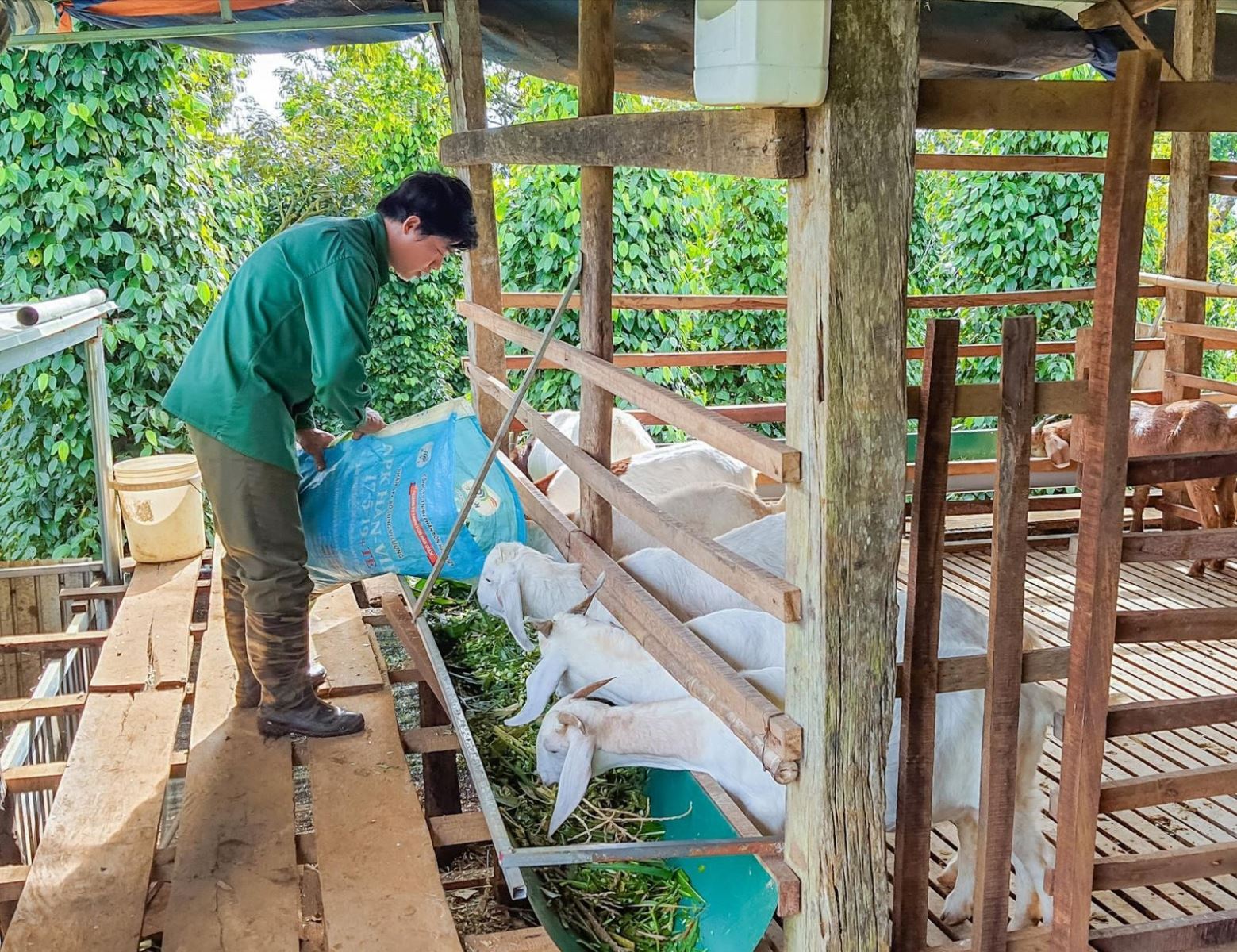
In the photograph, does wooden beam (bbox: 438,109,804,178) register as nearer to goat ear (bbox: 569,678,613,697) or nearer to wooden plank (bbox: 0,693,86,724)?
goat ear (bbox: 569,678,613,697)

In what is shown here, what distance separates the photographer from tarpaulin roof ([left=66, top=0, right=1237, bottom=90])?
5.36m

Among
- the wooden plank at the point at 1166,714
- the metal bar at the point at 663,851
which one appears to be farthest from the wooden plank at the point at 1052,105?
the metal bar at the point at 663,851

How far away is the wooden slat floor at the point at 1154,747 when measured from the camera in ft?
11.6

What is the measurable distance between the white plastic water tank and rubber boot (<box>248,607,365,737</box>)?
2516mm

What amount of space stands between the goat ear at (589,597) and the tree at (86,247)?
5008mm

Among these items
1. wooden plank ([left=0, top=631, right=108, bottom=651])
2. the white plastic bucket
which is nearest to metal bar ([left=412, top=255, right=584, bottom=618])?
wooden plank ([left=0, top=631, right=108, bottom=651])

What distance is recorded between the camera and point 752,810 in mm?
3061

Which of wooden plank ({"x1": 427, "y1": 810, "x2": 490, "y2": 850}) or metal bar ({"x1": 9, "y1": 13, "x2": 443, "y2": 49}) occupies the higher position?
metal bar ({"x1": 9, "y1": 13, "x2": 443, "y2": 49})

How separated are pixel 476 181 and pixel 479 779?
3152 millimetres

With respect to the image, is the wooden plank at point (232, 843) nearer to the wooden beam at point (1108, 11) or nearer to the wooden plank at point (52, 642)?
the wooden plank at point (52, 642)

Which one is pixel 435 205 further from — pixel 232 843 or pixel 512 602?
pixel 232 843

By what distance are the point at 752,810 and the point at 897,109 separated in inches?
69.9

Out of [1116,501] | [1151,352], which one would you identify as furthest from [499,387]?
[1151,352]

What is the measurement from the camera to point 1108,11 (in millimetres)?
A: 6211
